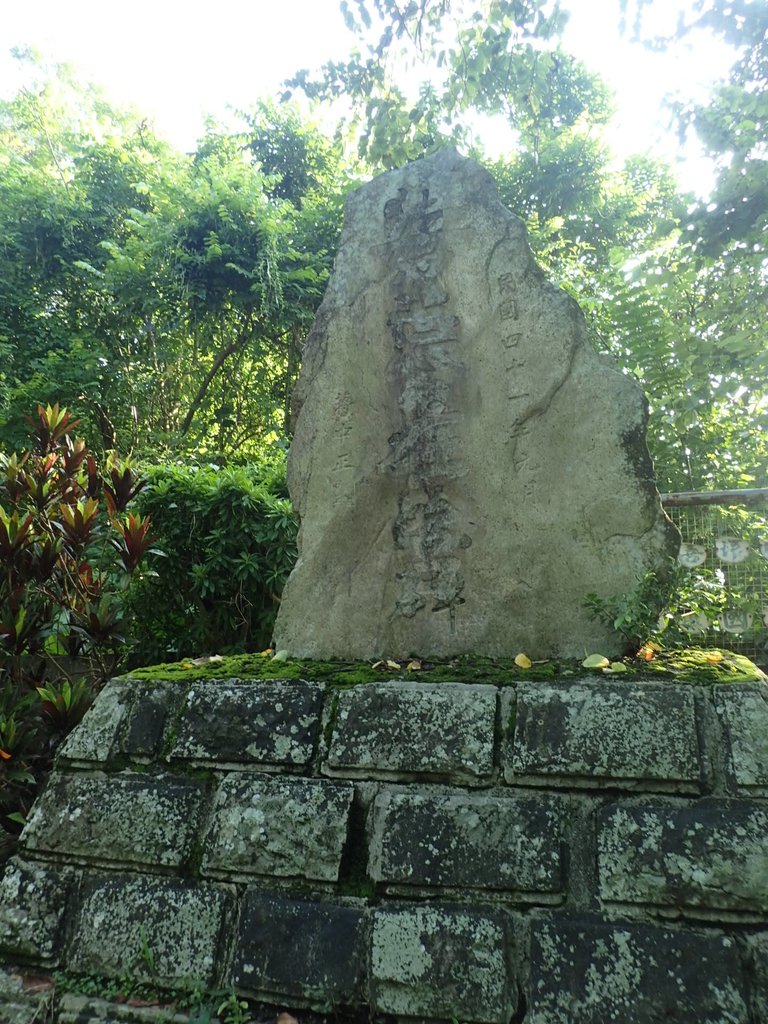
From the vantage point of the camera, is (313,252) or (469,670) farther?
(313,252)

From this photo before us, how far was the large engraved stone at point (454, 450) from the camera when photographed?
7.70 ft

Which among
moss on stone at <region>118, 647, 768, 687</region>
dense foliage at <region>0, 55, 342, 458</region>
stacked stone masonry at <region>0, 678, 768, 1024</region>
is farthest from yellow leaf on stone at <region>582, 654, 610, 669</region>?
dense foliage at <region>0, 55, 342, 458</region>

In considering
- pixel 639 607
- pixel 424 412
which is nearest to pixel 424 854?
pixel 639 607

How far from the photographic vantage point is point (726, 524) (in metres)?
3.72

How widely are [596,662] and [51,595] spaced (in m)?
2.34

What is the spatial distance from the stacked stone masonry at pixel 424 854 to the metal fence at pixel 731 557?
6.20 ft

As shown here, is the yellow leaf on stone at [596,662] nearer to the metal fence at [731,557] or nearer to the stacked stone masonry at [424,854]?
the stacked stone masonry at [424,854]

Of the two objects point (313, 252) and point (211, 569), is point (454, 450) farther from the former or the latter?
A: point (313, 252)

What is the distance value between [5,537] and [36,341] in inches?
277

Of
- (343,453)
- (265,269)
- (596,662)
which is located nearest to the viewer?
(596,662)

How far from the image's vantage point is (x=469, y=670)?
2.23 m

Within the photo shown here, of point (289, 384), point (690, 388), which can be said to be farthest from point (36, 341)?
point (690, 388)

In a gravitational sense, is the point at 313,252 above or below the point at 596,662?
above

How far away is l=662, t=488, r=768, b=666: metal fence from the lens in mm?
3576
